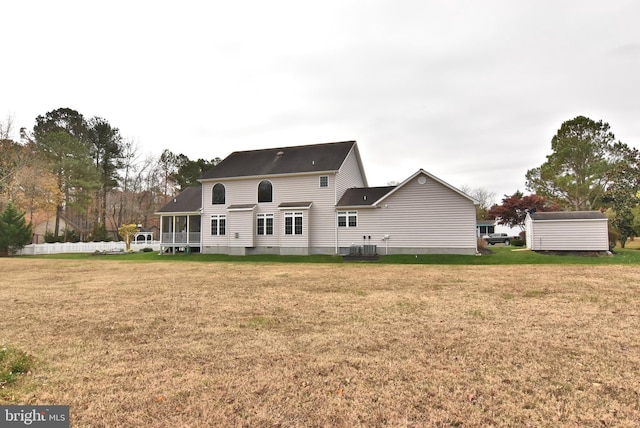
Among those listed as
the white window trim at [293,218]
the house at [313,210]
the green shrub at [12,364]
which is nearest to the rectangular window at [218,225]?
the house at [313,210]

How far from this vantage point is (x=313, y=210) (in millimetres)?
25609

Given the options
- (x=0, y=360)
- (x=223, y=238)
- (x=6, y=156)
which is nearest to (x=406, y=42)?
(x=0, y=360)

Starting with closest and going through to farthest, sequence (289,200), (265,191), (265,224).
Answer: (289,200) → (265,224) → (265,191)

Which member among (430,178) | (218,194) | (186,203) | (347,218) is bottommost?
(347,218)

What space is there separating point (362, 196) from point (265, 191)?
7.61 m

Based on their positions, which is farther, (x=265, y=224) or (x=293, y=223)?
(x=265, y=224)

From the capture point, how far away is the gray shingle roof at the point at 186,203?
2958 centimetres

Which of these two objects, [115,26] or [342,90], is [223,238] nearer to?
[342,90]

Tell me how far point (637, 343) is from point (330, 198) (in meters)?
20.6

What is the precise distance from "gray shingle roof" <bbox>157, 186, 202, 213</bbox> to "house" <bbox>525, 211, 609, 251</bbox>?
25432mm

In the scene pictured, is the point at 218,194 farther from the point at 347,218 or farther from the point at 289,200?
the point at 347,218

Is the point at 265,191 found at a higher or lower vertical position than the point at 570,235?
higher

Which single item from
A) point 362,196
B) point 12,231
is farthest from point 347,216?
point 12,231

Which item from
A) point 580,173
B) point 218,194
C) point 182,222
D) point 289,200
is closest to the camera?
point 289,200
